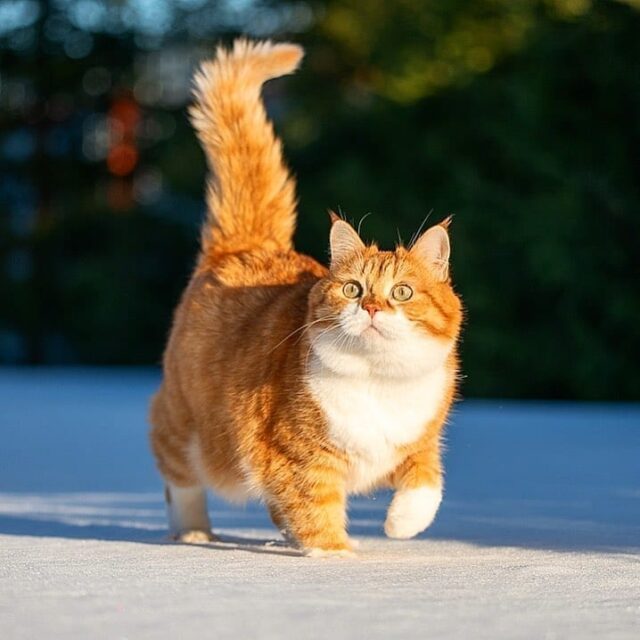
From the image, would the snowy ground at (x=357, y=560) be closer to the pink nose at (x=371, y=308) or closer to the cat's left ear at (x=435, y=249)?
the pink nose at (x=371, y=308)

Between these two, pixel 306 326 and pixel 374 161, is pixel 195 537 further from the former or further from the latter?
pixel 374 161

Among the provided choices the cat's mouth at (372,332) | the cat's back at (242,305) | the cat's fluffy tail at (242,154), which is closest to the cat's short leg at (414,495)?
the cat's mouth at (372,332)

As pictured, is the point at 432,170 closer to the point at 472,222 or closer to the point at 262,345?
the point at 472,222

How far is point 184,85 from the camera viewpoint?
18.3 m

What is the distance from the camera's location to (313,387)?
374 cm

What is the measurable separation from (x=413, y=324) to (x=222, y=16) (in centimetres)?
1497

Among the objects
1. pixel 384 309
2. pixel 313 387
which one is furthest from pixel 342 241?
pixel 313 387

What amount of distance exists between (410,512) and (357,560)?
28cm

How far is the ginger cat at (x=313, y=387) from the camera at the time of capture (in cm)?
369

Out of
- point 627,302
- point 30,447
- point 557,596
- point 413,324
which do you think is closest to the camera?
point 557,596

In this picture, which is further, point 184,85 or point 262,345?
point 184,85

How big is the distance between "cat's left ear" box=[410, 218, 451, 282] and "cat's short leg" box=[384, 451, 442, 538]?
0.53 m

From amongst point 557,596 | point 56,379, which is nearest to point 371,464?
point 557,596

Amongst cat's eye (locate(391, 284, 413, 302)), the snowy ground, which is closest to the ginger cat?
cat's eye (locate(391, 284, 413, 302))
